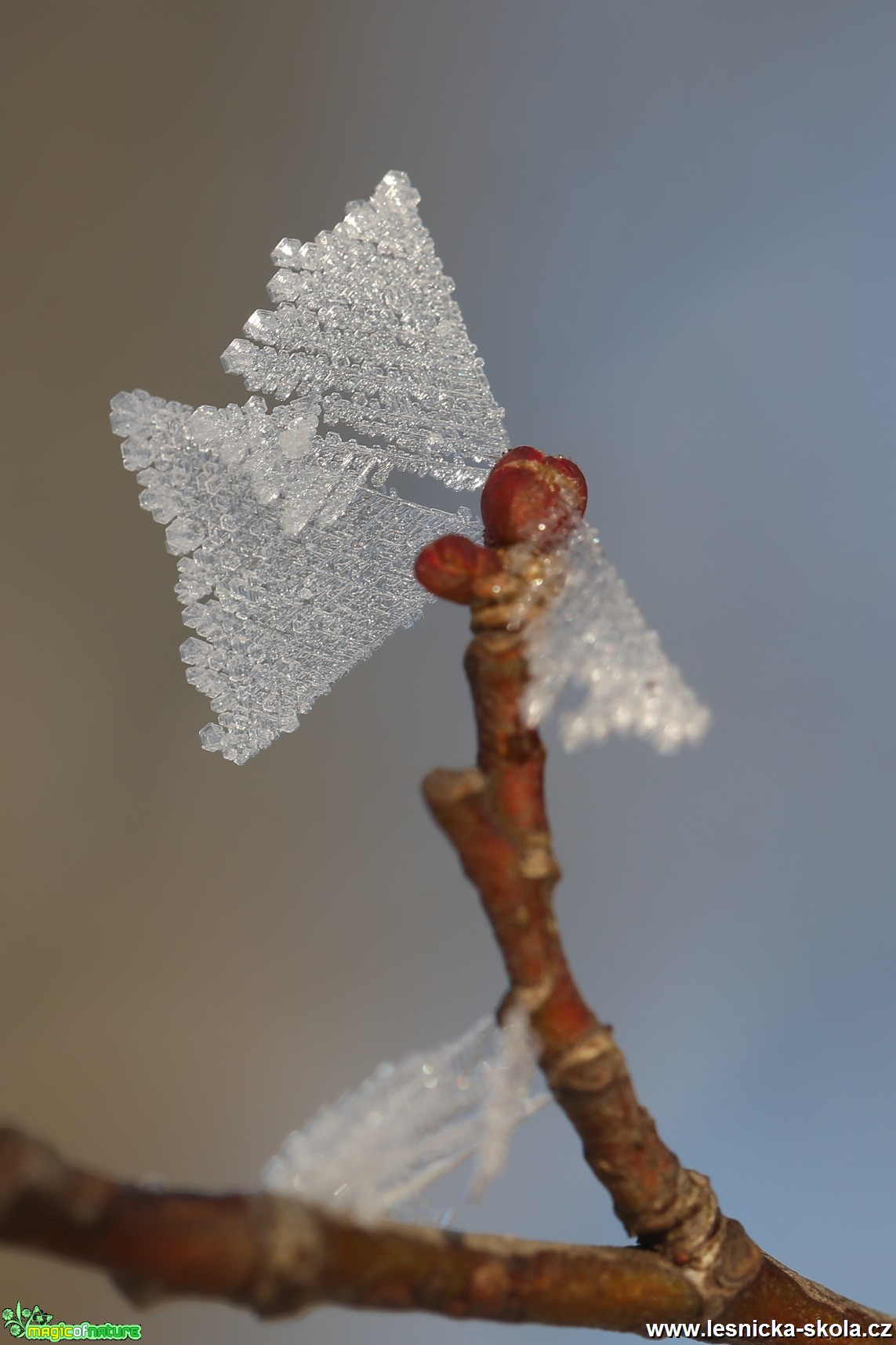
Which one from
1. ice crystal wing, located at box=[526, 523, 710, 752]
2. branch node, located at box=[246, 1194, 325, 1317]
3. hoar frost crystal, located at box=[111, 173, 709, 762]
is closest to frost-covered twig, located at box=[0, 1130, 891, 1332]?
branch node, located at box=[246, 1194, 325, 1317]

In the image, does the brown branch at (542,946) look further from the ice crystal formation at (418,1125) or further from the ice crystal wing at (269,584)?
the ice crystal wing at (269,584)

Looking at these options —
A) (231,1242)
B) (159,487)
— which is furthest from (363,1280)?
(159,487)

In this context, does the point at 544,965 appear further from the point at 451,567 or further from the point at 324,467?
the point at 324,467

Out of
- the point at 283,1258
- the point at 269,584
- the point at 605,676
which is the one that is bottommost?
the point at 283,1258

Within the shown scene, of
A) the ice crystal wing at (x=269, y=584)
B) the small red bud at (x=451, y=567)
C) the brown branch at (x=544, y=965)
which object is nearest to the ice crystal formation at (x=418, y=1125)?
the brown branch at (x=544, y=965)

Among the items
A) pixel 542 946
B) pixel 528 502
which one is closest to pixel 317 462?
pixel 528 502

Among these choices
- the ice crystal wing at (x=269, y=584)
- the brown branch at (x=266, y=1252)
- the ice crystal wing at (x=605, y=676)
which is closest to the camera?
the brown branch at (x=266, y=1252)

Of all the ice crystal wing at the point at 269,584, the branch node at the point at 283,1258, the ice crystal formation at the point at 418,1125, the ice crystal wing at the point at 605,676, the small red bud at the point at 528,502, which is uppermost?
the ice crystal wing at the point at 269,584
